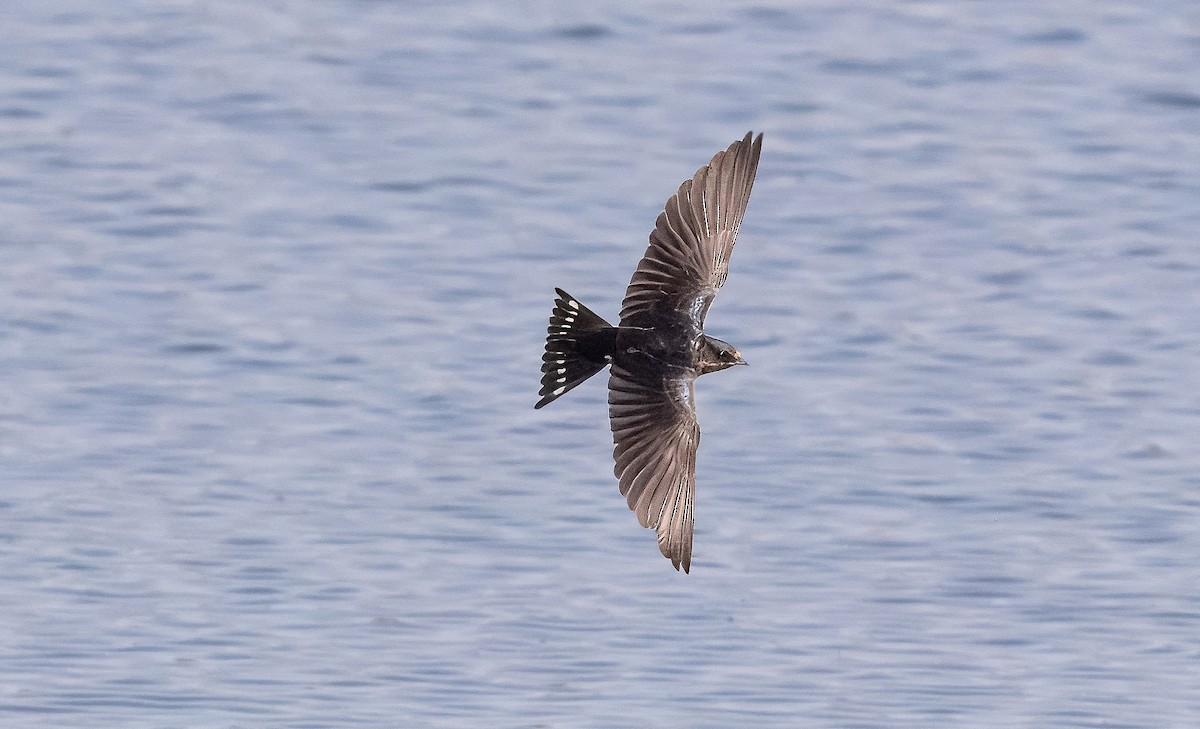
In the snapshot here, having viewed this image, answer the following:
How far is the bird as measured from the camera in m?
6.10

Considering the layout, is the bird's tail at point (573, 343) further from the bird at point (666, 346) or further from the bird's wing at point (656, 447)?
the bird's wing at point (656, 447)

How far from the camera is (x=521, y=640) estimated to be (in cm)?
802

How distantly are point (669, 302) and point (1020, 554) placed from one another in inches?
132

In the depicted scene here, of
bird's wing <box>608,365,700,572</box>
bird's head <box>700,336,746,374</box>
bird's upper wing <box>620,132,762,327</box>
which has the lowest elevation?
bird's wing <box>608,365,700,572</box>

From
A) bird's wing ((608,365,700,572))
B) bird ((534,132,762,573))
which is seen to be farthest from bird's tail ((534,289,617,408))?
bird's wing ((608,365,700,572))

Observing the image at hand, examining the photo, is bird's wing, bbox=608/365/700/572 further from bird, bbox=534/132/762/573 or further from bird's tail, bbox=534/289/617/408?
bird's tail, bbox=534/289/617/408

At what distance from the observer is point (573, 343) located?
6098mm

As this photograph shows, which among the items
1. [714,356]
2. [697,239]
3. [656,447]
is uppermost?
[697,239]

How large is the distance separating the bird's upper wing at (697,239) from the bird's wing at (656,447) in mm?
205

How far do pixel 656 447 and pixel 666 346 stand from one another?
27cm

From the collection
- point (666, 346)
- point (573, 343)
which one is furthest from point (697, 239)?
point (573, 343)

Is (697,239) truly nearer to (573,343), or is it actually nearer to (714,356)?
(714,356)

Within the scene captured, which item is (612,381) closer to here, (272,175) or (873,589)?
(873,589)

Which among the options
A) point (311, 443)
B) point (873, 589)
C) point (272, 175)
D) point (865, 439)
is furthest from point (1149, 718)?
point (272, 175)
